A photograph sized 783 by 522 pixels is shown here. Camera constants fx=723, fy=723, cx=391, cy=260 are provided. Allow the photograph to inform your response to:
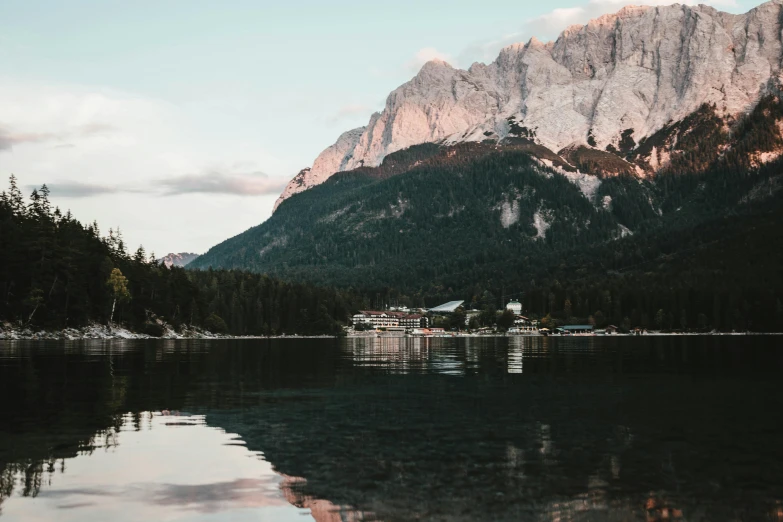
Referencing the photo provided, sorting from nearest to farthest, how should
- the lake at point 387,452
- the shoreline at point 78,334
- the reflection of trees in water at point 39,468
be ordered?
the lake at point 387,452, the reflection of trees in water at point 39,468, the shoreline at point 78,334

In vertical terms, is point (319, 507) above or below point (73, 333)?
below

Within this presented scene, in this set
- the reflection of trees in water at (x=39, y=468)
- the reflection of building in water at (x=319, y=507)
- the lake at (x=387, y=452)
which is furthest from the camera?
the reflection of trees in water at (x=39, y=468)

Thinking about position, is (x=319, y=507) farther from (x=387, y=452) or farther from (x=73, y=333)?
(x=73, y=333)

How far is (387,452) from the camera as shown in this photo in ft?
94.9

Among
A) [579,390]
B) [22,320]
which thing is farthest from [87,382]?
[22,320]

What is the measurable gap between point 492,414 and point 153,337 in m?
158

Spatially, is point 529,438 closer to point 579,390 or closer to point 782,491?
point 782,491

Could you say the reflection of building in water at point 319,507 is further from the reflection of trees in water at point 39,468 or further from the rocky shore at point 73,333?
the rocky shore at point 73,333

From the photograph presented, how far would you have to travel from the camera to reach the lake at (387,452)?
21078mm

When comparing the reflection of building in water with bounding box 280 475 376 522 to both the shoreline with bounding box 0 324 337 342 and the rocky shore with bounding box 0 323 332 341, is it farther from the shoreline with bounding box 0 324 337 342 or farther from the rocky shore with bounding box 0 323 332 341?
the rocky shore with bounding box 0 323 332 341

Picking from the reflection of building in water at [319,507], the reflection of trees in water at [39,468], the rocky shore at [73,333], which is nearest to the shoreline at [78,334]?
the rocky shore at [73,333]

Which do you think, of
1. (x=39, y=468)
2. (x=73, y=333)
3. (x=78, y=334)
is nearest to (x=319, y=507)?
(x=39, y=468)

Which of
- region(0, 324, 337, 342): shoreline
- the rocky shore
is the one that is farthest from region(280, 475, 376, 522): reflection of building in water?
the rocky shore

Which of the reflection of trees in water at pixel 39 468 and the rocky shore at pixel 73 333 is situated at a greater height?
the rocky shore at pixel 73 333
